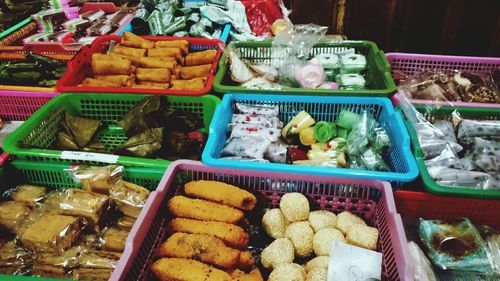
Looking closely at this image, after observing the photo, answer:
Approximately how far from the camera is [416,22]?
5062 mm

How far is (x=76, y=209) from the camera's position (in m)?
2.05

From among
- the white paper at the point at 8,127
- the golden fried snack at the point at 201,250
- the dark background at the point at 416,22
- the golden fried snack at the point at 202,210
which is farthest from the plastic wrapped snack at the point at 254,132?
the dark background at the point at 416,22

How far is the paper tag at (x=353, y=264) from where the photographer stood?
168 centimetres

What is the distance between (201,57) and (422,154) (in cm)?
198

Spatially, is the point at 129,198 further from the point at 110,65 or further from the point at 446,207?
the point at 446,207

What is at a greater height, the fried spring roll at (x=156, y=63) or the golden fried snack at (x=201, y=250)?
the fried spring roll at (x=156, y=63)

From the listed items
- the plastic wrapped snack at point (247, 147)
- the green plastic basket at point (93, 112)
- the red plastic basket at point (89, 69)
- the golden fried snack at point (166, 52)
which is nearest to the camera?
the plastic wrapped snack at point (247, 147)

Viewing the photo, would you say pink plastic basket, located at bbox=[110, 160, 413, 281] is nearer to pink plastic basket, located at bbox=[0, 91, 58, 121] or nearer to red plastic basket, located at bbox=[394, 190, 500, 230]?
red plastic basket, located at bbox=[394, 190, 500, 230]

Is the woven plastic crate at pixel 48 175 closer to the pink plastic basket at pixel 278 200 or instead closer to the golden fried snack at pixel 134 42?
the pink plastic basket at pixel 278 200

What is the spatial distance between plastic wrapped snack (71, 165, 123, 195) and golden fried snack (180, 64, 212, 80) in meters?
1.25


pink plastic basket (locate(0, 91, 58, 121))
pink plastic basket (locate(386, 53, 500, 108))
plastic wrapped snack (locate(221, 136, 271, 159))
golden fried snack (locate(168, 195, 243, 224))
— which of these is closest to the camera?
golden fried snack (locate(168, 195, 243, 224))

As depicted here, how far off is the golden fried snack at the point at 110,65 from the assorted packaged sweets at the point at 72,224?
1.14m

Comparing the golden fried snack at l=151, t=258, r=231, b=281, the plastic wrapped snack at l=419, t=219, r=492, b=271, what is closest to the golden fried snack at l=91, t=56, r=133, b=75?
the golden fried snack at l=151, t=258, r=231, b=281

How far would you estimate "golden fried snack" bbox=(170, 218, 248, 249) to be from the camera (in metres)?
1.84
